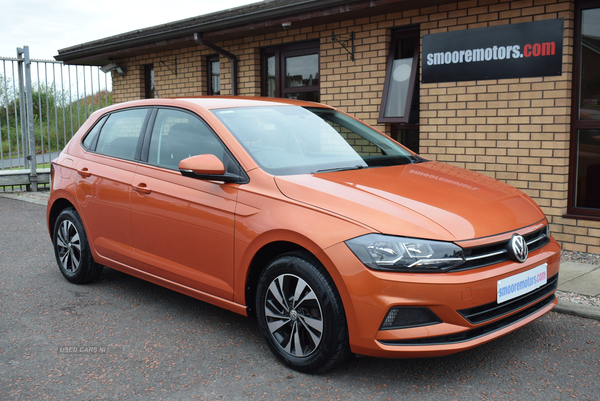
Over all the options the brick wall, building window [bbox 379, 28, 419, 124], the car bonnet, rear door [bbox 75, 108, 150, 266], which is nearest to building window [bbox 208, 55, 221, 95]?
the brick wall

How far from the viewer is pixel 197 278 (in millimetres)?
3809

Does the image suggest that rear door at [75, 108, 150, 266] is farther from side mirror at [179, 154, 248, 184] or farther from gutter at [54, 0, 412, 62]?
gutter at [54, 0, 412, 62]

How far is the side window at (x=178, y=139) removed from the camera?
12.8 feet

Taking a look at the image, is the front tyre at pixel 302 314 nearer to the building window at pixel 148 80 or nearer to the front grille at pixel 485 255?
the front grille at pixel 485 255

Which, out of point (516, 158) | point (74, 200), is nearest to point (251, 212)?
point (74, 200)

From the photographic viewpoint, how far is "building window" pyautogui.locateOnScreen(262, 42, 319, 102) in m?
8.61

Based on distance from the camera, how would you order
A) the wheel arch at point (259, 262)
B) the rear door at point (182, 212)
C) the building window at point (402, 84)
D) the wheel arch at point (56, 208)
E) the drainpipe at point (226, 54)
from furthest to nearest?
the drainpipe at point (226, 54), the building window at point (402, 84), the wheel arch at point (56, 208), the rear door at point (182, 212), the wheel arch at point (259, 262)

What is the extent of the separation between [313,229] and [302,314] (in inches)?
20.3

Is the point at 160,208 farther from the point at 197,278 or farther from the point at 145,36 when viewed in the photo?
the point at 145,36

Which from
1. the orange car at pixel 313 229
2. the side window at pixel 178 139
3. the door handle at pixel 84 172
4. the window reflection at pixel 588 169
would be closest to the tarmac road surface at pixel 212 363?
the orange car at pixel 313 229

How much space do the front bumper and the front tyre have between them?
0.09 metres

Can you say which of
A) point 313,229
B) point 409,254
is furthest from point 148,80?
point 409,254

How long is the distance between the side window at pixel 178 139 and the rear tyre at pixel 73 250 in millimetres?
1238

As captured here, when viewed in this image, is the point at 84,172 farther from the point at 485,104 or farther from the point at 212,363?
the point at 485,104
